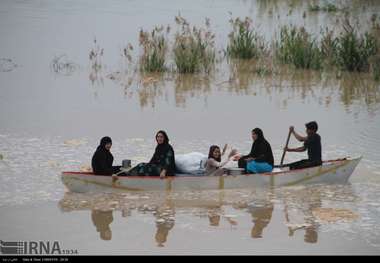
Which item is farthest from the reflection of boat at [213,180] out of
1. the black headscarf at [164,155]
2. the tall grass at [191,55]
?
the tall grass at [191,55]

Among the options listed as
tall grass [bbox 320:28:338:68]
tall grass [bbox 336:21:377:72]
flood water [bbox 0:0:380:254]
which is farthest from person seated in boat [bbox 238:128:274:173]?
tall grass [bbox 320:28:338:68]

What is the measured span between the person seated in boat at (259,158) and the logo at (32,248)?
11.7 feet

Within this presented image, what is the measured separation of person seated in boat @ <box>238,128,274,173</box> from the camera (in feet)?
42.5

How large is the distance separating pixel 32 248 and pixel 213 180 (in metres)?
3.28

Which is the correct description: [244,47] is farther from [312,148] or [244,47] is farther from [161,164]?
[161,164]

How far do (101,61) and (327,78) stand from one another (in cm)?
560

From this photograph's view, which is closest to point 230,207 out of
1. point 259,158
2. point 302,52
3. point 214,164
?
point 214,164

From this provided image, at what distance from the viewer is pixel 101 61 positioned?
2288 cm

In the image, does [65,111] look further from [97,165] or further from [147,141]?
[97,165]

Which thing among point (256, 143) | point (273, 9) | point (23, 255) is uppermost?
point (273, 9)

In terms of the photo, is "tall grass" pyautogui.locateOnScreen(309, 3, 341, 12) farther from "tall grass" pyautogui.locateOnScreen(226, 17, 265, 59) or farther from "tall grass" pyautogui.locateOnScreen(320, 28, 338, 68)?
"tall grass" pyautogui.locateOnScreen(320, 28, 338, 68)

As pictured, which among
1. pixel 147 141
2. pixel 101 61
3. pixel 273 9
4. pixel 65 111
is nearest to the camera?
pixel 147 141

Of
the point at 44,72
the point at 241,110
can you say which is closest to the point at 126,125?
the point at 241,110

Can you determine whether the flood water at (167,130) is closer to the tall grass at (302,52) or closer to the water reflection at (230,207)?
the water reflection at (230,207)
